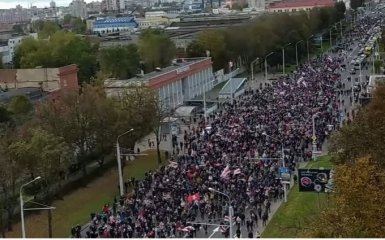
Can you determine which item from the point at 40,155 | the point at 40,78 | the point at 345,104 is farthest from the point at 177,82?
the point at 40,155

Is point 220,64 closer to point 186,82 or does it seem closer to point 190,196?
point 186,82

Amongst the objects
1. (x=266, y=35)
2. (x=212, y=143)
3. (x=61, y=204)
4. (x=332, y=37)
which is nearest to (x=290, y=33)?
(x=266, y=35)

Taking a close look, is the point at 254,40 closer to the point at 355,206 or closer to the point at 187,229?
the point at 187,229

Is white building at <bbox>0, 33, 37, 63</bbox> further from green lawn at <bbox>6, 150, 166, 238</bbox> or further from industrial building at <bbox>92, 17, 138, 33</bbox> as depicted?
→ green lawn at <bbox>6, 150, 166, 238</bbox>

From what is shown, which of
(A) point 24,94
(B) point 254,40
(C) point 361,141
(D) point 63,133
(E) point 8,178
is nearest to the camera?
(C) point 361,141

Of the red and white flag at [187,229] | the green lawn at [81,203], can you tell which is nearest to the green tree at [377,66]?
the green lawn at [81,203]

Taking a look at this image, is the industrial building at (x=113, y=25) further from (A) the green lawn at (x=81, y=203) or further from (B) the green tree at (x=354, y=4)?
(A) the green lawn at (x=81, y=203)
